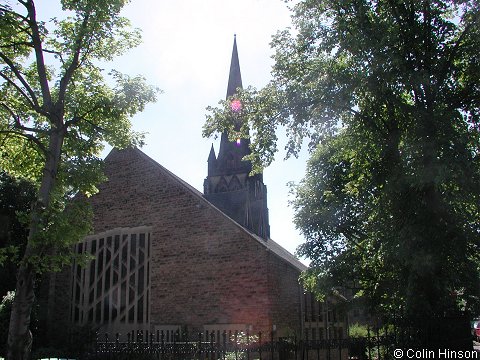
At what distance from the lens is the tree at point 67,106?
9.65 meters

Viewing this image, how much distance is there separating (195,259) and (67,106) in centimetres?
832

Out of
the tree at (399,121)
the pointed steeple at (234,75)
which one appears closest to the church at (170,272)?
the tree at (399,121)

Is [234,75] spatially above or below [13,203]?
above

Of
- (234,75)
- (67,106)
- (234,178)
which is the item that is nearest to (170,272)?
(67,106)

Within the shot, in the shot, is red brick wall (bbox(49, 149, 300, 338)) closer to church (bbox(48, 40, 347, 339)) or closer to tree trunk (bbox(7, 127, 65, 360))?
church (bbox(48, 40, 347, 339))

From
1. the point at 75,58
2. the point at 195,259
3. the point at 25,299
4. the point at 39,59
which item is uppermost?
the point at 75,58

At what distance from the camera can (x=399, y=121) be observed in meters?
10.1

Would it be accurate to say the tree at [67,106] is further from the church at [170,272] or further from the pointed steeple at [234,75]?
the pointed steeple at [234,75]

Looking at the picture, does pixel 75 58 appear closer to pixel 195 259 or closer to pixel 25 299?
pixel 25 299

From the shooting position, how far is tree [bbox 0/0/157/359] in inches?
380

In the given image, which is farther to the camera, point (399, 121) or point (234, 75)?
point (234, 75)

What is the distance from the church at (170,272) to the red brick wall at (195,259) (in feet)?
0.12

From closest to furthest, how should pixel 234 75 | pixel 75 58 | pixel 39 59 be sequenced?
pixel 39 59
pixel 75 58
pixel 234 75

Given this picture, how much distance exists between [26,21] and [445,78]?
902cm
